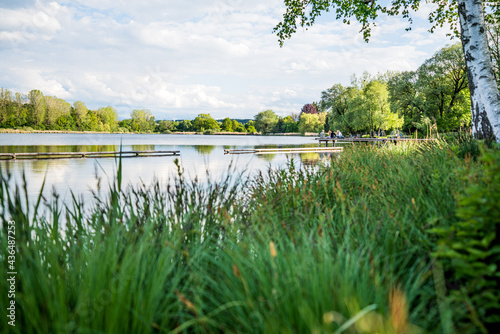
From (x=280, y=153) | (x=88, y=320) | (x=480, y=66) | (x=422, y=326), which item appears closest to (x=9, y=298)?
(x=88, y=320)

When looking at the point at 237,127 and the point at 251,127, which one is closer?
the point at 251,127

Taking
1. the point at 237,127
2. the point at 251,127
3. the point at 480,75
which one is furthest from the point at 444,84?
the point at 237,127

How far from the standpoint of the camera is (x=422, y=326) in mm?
1778

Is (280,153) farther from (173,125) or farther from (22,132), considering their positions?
(173,125)

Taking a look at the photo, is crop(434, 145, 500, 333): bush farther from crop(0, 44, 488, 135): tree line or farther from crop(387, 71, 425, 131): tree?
crop(387, 71, 425, 131): tree

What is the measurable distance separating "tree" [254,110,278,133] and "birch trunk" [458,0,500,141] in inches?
5650

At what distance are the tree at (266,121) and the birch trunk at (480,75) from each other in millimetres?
143499

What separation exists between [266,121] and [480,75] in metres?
144

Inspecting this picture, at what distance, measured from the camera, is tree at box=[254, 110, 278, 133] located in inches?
5896

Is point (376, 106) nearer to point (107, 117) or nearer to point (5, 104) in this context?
point (5, 104)

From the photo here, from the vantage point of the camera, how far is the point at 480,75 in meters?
6.57

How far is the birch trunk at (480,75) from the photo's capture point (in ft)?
21.1

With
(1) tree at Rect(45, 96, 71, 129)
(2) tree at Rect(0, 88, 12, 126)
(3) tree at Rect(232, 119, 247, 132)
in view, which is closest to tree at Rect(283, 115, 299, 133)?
(3) tree at Rect(232, 119, 247, 132)

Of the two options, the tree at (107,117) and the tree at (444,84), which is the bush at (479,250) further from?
the tree at (107,117)
